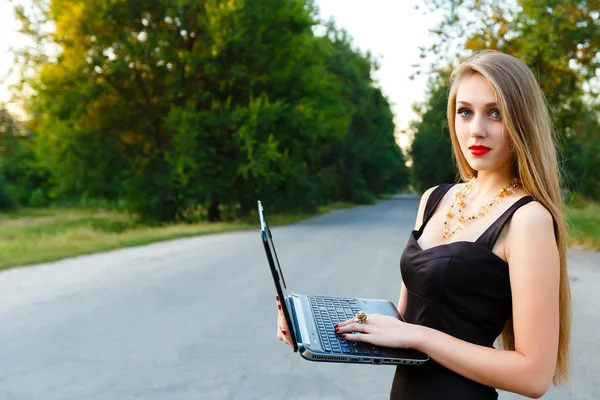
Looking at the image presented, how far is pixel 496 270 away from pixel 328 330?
0.49 meters

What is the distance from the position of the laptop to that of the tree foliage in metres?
20.5

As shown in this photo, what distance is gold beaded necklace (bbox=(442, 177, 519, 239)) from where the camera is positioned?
1.72 m

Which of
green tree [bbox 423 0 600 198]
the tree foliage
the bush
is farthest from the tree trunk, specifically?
the bush

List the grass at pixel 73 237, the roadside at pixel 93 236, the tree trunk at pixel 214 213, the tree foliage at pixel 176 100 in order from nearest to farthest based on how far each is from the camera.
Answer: the roadside at pixel 93 236 < the grass at pixel 73 237 < the tree foliage at pixel 176 100 < the tree trunk at pixel 214 213

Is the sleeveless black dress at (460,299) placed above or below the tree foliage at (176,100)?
below

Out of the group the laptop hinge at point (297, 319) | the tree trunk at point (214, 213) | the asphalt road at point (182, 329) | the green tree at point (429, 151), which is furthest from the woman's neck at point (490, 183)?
the green tree at point (429, 151)

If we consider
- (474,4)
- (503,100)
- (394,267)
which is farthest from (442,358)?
(474,4)

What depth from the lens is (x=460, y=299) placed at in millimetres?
1662

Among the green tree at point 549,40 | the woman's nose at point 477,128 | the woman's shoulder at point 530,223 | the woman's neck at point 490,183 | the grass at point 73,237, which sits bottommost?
the grass at point 73,237

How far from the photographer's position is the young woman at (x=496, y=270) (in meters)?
1.51

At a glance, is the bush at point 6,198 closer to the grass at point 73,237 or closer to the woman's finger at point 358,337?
the grass at point 73,237

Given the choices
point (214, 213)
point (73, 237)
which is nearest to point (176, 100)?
point (214, 213)

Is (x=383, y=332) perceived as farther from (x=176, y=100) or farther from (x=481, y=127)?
(x=176, y=100)

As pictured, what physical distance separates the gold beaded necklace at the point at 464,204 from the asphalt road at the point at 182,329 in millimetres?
2797
